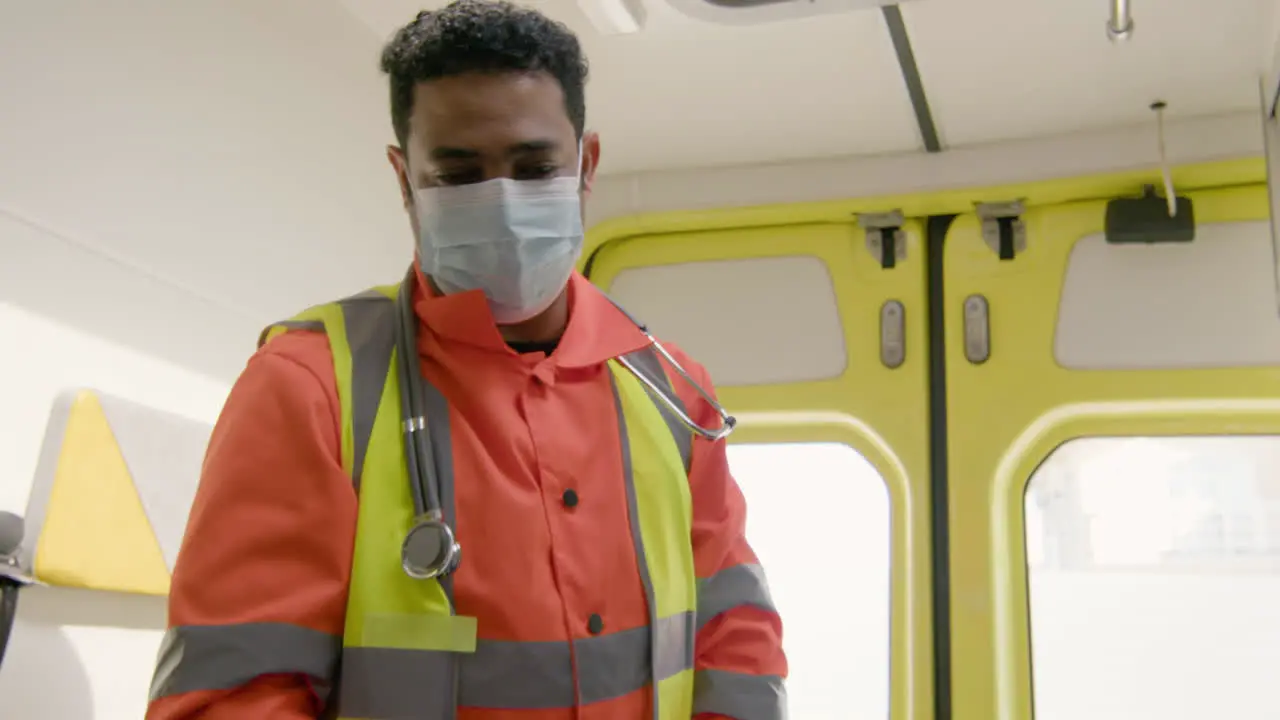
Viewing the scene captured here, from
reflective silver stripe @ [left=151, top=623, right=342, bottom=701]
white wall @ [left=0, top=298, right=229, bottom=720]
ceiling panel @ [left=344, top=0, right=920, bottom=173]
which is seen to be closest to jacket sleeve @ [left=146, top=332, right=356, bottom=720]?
reflective silver stripe @ [left=151, top=623, right=342, bottom=701]

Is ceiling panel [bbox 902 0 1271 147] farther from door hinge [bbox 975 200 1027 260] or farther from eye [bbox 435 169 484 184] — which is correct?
eye [bbox 435 169 484 184]

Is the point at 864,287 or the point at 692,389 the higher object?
the point at 864,287

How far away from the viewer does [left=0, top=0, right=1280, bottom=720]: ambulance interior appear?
1.68 meters

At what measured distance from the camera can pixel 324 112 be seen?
7.29ft

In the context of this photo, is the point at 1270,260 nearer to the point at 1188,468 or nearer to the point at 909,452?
the point at 1188,468

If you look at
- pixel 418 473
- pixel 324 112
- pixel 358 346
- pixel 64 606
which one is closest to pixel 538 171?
pixel 358 346

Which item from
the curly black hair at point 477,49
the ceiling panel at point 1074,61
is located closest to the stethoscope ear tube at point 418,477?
the curly black hair at point 477,49

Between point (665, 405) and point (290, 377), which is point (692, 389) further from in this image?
point (290, 377)

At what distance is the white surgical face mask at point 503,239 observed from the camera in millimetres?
1233

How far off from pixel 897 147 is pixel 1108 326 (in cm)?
72

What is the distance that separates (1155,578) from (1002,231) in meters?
0.97

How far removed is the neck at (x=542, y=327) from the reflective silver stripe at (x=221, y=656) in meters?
0.49

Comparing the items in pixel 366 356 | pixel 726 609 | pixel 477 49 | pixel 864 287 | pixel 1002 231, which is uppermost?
pixel 1002 231

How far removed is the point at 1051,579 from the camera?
2693 mm
